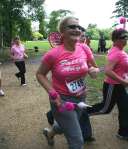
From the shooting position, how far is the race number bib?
15.6 feet

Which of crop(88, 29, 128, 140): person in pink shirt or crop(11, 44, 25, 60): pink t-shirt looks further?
crop(11, 44, 25, 60): pink t-shirt

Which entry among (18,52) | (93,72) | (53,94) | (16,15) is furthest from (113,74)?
(16,15)

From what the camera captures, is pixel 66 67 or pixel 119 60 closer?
pixel 66 67

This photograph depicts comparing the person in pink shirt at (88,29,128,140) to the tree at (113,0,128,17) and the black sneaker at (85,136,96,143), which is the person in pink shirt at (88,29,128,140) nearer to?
the black sneaker at (85,136,96,143)

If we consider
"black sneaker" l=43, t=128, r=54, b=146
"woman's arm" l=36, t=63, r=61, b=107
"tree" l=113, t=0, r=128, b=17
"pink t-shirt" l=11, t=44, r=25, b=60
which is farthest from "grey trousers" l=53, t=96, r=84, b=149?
"tree" l=113, t=0, r=128, b=17

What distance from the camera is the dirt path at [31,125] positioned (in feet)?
20.6

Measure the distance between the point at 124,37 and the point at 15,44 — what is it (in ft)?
23.6

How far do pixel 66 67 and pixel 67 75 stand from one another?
0.32 feet

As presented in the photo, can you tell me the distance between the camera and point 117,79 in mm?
5859

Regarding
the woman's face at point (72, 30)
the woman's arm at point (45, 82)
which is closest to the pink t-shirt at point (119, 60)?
the woman's face at point (72, 30)

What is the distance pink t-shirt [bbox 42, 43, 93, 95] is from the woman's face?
0.17 meters

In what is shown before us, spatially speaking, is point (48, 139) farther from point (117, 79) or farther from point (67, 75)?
point (67, 75)

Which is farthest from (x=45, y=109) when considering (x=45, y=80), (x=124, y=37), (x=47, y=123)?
(x=45, y=80)

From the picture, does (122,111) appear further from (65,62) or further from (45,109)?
(45,109)
